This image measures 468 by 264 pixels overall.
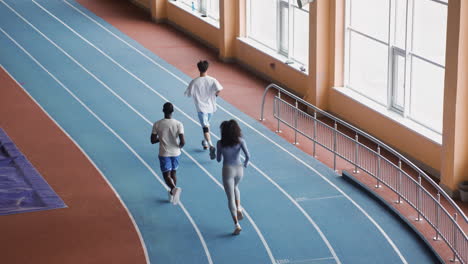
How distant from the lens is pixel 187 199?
16.5 meters

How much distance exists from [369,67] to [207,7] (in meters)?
9.06

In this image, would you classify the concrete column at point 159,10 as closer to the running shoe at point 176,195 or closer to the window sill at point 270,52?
the window sill at point 270,52

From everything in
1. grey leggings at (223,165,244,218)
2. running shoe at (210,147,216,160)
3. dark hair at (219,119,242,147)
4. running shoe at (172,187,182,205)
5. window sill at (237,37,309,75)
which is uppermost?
window sill at (237,37,309,75)

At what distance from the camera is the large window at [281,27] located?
22859mm

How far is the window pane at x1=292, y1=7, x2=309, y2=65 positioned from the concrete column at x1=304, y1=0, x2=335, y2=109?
54.1 inches

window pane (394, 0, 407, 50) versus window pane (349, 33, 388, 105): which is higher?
window pane (394, 0, 407, 50)

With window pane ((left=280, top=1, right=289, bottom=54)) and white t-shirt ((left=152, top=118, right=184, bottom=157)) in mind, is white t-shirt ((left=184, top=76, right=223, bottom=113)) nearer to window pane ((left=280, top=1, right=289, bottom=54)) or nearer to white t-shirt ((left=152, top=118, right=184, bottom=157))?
white t-shirt ((left=152, top=118, right=184, bottom=157))

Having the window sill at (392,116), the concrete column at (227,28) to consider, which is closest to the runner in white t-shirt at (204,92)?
the window sill at (392,116)

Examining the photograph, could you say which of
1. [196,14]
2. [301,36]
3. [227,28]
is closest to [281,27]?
[301,36]

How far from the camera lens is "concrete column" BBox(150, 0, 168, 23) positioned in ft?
99.2

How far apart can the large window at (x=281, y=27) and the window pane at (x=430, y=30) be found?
4798mm

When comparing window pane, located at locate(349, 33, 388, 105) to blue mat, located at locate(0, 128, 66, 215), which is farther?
window pane, located at locate(349, 33, 388, 105)

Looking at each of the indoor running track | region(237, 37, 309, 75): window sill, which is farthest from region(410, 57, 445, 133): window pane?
region(237, 37, 309, 75): window sill

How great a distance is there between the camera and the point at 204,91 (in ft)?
58.7
